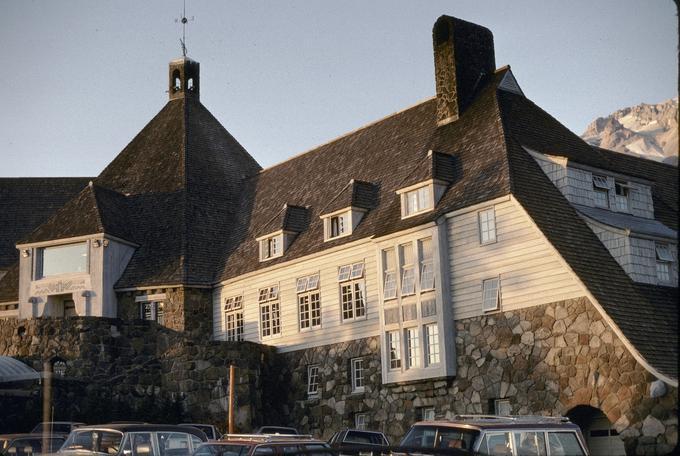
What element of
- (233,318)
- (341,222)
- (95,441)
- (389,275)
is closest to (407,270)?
(389,275)

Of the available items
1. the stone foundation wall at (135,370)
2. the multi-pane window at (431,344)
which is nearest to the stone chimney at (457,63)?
the multi-pane window at (431,344)

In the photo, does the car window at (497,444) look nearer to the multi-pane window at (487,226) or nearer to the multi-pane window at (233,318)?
the multi-pane window at (487,226)

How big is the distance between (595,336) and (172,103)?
32504 millimetres

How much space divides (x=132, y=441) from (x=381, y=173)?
67.6 ft

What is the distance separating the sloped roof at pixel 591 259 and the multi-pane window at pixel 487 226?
3.63 ft

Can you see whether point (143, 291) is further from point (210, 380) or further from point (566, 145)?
point (566, 145)

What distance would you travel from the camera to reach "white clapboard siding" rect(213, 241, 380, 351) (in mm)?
35406

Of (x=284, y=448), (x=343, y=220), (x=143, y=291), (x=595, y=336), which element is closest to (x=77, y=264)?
(x=143, y=291)

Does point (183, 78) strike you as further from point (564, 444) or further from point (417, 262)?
point (564, 444)

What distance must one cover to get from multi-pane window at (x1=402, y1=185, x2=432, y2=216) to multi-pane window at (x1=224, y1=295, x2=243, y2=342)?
10.5 meters

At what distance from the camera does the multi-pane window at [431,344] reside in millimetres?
31672

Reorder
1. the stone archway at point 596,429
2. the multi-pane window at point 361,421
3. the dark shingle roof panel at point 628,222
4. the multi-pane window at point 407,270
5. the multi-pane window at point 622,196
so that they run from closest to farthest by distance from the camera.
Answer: the stone archway at point 596,429 → the dark shingle roof panel at point 628,222 → the multi-pane window at point 407,270 → the multi-pane window at point 622,196 → the multi-pane window at point 361,421

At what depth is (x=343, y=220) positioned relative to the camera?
37.6 meters

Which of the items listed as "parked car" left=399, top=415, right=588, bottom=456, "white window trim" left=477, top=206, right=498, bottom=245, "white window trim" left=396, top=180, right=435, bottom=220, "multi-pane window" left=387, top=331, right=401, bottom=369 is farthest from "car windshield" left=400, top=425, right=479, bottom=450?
"white window trim" left=396, top=180, right=435, bottom=220
